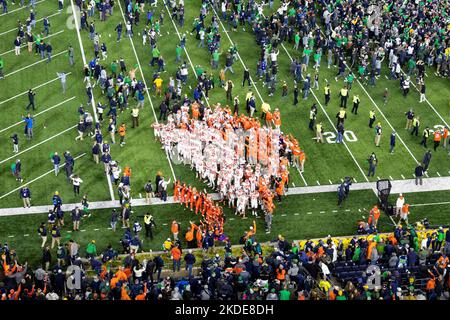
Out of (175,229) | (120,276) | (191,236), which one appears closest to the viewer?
(120,276)

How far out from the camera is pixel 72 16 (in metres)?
51.9

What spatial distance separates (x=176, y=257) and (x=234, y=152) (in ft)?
23.0

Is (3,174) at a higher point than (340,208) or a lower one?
higher

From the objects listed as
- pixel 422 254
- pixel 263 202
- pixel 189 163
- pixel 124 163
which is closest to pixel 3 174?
pixel 124 163

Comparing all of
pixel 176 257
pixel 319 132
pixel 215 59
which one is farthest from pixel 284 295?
pixel 215 59

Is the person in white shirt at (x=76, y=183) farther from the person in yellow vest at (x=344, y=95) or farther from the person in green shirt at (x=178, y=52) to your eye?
the person in yellow vest at (x=344, y=95)

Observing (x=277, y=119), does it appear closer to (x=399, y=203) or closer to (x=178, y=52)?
(x=399, y=203)

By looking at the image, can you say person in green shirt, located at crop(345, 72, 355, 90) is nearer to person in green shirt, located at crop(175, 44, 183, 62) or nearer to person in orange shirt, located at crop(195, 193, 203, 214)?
person in green shirt, located at crop(175, 44, 183, 62)

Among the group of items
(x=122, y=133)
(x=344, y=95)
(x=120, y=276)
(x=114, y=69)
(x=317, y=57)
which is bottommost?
(x=344, y=95)

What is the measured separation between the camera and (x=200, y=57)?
48.4m

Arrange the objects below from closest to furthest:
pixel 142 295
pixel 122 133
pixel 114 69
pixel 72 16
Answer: pixel 142 295
pixel 122 133
pixel 114 69
pixel 72 16

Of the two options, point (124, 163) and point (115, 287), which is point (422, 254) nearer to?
point (115, 287)

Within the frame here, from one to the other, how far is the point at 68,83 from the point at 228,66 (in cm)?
746

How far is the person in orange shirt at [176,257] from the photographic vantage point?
109ft
